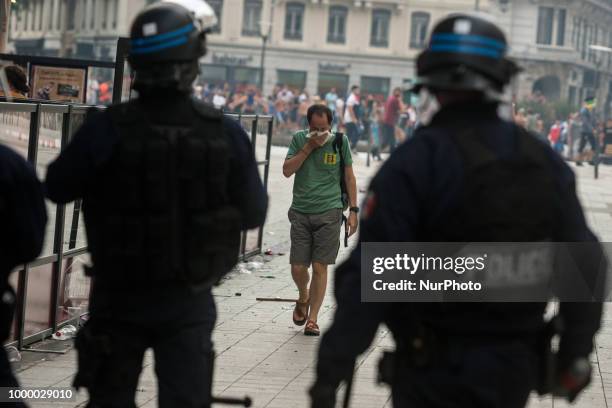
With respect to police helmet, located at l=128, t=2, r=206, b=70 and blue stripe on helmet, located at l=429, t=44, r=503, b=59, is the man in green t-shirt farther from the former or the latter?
blue stripe on helmet, located at l=429, t=44, r=503, b=59

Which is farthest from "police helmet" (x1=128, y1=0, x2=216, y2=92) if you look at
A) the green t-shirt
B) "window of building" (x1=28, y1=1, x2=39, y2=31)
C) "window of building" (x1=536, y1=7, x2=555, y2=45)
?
"window of building" (x1=28, y1=1, x2=39, y2=31)

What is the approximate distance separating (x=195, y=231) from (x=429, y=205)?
104 centimetres

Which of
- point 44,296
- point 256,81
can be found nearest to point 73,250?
point 44,296

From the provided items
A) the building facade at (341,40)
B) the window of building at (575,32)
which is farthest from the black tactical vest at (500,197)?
the window of building at (575,32)

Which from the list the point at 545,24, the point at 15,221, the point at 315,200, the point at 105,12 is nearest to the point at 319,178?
the point at 315,200

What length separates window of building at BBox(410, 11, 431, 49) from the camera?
71.6m

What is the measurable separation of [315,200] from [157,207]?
5.38 m

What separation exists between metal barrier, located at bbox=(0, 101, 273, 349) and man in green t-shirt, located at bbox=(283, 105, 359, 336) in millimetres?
1592

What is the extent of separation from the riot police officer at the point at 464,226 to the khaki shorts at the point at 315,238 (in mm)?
5850

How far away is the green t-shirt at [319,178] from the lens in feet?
31.7

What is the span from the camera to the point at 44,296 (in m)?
8.72

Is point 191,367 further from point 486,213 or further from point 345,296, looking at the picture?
point 486,213

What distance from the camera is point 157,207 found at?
4.31 m

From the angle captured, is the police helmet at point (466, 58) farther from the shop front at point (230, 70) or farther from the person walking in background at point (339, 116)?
the shop front at point (230, 70)
